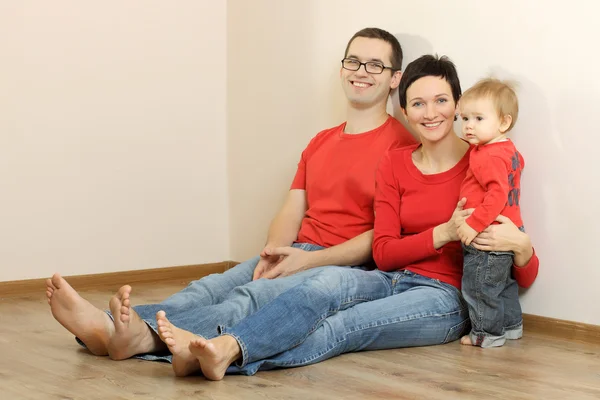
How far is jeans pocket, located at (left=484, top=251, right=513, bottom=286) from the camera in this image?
2287 millimetres

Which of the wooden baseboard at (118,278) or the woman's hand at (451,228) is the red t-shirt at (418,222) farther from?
the wooden baseboard at (118,278)

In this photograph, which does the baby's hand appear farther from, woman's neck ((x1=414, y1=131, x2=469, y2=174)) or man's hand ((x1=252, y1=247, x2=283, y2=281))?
man's hand ((x1=252, y1=247, x2=283, y2=281))

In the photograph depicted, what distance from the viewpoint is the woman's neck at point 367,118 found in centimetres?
277

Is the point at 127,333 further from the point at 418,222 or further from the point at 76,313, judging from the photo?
the point at 418,222

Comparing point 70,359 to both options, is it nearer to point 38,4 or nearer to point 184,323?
point 184,323

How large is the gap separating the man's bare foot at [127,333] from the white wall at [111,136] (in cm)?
124

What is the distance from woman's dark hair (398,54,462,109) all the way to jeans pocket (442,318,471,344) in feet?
2.10

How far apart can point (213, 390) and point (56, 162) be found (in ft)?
5.51

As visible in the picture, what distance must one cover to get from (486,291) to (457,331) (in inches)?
6.6

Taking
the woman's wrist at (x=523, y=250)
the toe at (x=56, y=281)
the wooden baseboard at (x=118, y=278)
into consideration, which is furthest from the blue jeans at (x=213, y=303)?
the wooden baseboard at (x=118, y=278)

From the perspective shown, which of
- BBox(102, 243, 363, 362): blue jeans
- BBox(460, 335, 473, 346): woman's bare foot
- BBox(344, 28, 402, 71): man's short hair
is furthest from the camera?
BBox(344, 28, 402, 71): man's short hair

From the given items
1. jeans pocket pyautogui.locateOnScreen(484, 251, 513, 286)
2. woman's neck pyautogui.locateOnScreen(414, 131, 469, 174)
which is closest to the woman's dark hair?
woman's neck pyautogui.locateOnScreen(414, 131, 469, 174)

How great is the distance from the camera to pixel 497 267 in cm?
229

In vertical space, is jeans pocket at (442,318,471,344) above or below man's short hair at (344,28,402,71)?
below
